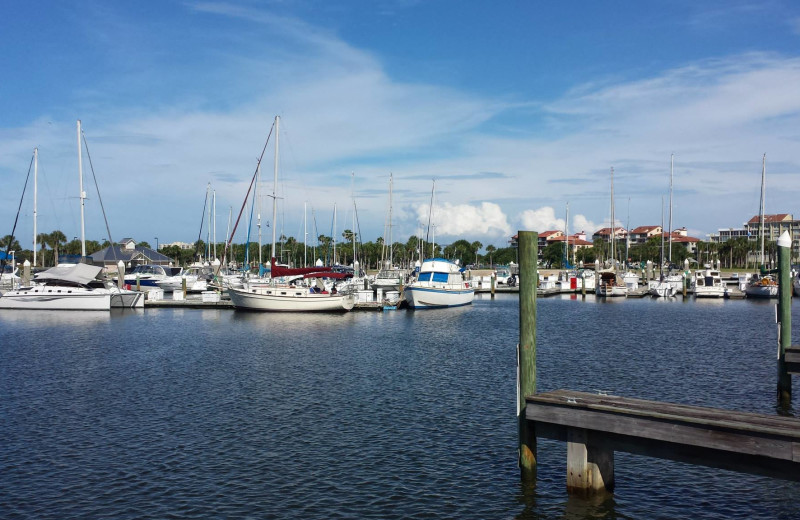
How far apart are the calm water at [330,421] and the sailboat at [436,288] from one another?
A: 1777 cm

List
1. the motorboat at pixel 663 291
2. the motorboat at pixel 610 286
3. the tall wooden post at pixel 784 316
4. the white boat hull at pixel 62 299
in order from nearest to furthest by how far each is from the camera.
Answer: the tall wooden post at pixel 784 316 → the white boat hull at pixel 62 299 → the motorboat at pixel 663 291 → the motorboat at pixel 610 286

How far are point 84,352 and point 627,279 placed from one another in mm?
72085

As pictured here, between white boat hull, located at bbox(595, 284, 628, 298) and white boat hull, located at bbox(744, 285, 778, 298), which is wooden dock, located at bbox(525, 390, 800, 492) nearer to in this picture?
white boat hull, located at bbox(595, 284, 628, 298)

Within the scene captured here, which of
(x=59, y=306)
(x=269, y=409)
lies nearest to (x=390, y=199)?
(x=59, y=306)

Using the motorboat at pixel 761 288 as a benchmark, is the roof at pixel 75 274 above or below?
above

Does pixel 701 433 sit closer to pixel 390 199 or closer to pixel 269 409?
pixel 269 409

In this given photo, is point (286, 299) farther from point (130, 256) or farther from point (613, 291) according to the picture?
point (130, 256)

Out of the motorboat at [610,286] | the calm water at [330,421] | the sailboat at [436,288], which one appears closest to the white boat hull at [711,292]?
the motorboat at [610,286]

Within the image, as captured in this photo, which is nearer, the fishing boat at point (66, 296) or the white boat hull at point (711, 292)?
the fishing boat at point (66, 296)

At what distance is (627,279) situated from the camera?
295 ft

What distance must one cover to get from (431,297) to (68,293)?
3170cm

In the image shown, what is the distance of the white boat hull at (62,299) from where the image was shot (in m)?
56.9

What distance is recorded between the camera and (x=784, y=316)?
2128 cm

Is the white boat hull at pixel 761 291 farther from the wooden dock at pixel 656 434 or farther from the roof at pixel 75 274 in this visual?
the wooden dock at pixel 656 434
